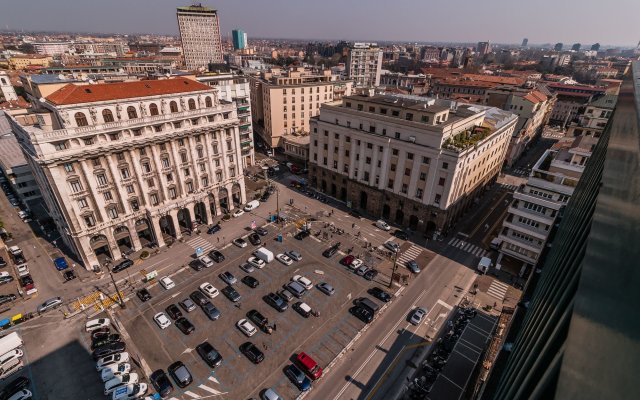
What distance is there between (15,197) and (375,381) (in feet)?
355

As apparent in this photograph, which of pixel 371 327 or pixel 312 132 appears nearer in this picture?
pixel 371 327

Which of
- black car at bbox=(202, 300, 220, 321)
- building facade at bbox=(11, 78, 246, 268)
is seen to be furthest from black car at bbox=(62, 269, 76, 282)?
black car at bbox=(202, 300, 220, 321)

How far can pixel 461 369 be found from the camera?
4844 cm

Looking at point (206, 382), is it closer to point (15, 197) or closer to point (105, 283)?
point (105, 283)

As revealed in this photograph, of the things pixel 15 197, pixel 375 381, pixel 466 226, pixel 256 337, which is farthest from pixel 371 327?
pixel 15 197

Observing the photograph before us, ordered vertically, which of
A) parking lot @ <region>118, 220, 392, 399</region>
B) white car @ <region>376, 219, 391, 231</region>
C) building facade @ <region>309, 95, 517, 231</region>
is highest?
building facade @ <region>309, 95, 517, 231</region>

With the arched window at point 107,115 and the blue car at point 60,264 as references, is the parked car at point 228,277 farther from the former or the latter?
the arched window at point 107,115

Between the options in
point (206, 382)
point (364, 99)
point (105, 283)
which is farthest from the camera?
point (364, 99)

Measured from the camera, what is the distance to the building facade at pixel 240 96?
331ft

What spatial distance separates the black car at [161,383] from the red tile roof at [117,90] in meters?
49.6

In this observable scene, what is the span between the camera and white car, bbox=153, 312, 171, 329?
177ft

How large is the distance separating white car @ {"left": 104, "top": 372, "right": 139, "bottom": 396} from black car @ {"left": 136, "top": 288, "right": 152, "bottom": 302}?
15764 mm

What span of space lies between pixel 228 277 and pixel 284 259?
1230cm

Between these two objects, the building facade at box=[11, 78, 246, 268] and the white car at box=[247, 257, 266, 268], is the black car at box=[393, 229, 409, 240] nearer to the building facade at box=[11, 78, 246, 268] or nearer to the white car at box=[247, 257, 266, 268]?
the white car at box=[247, 257, 266, 268]
